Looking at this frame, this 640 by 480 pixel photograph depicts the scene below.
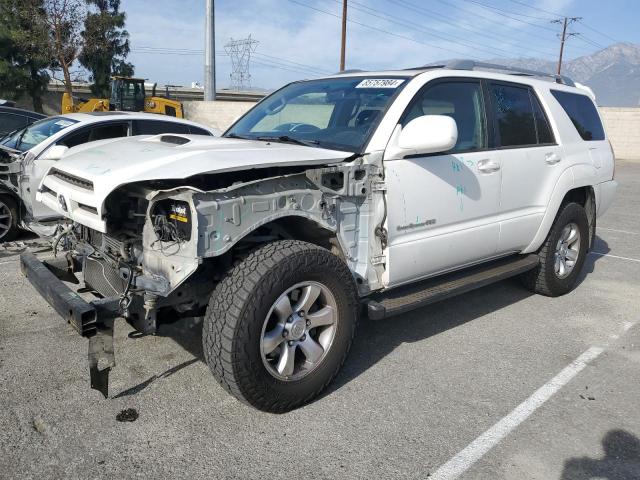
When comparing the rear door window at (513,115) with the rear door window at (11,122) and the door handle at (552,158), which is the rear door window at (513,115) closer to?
the door handle at (552,158)

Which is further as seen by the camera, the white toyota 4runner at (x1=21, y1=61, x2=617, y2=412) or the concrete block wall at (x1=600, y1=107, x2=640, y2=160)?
the concrete block wall at (x1=600, y1=107, x2=640, y2=160)

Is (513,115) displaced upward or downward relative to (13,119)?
upward

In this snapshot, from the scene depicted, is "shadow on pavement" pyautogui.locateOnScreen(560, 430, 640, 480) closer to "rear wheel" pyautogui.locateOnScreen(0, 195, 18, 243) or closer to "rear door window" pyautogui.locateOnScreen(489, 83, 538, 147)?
"rear door window" pyautogui.locateOnScreen(489, 83, 538, 147)

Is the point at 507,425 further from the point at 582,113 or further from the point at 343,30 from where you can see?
the point at 343,30

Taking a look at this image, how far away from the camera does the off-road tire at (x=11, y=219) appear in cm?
660

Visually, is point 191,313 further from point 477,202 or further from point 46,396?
point 477,202

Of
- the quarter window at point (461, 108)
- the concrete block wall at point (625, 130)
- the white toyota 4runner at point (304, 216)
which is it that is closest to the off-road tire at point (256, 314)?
the white toyota 4runner at point (304, 216)

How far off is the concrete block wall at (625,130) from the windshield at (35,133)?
28384 millimetres

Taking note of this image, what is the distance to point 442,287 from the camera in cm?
396

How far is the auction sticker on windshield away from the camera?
3.82 metres

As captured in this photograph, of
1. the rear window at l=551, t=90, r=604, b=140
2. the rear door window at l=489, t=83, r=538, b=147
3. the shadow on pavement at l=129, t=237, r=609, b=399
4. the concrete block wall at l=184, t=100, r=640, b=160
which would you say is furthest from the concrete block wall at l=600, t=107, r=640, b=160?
the rear door window at l=489, t=83, r=538, b=147

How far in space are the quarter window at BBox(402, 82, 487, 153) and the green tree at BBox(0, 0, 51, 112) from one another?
28294mm

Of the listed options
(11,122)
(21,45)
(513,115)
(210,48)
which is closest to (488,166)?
(513,115)

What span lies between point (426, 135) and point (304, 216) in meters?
0.89
